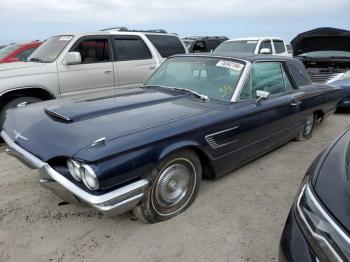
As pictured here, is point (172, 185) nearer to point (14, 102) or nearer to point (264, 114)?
point (264, 114)

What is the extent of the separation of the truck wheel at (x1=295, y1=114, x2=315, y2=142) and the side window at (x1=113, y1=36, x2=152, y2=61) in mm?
3515

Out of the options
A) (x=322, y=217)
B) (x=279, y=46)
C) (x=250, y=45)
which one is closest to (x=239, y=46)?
(x=250, y=45)

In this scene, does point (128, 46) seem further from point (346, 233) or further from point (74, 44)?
point (346, 233)

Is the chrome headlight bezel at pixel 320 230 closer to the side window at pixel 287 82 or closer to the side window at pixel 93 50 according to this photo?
the side window at pixel 287 82

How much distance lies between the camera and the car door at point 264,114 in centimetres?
366

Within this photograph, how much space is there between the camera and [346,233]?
A: 4.94 feet

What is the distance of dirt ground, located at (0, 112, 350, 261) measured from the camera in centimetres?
266

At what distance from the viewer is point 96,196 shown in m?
2.45

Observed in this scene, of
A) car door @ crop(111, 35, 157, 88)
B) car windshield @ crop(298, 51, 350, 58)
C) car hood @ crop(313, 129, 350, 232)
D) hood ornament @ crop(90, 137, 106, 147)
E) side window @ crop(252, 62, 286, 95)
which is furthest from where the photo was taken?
car windshield @ crop(298, 51, 350, 58)

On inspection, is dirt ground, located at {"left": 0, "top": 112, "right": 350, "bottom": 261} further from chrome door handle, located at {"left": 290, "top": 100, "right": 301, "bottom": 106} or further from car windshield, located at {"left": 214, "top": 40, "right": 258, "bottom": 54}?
car windshield, located at {"left": 214, "top": 40, "right": 258, "bottom": 54}

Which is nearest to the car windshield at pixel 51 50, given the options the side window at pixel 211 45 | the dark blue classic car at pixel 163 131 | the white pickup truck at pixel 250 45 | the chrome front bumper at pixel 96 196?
the dark blue classic car at pixel 163 131

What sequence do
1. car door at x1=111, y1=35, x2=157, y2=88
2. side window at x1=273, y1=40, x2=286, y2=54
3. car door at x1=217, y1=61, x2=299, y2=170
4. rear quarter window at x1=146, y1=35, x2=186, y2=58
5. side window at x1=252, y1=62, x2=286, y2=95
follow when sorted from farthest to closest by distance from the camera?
side window at x1=273, y1=40, x2=286, y2=54
rear quarter window at x1=146, y1=35, x2=186, y2=58
car door at x1=111, y1=35, x2=157, y2=88
side window at x1=252, y1=62, x2=286, y2=95
car door at x1=217, y1=61, x2=299, y2=170

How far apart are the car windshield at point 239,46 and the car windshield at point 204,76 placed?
6.42m

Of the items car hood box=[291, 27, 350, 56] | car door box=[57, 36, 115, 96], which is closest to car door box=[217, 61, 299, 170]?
car door box=[57, 36, 115, 96]
